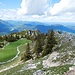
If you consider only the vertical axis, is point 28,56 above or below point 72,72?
below

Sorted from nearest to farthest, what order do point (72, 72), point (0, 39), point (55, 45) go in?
point (72, 72), point (55, 45), point (0, 39)

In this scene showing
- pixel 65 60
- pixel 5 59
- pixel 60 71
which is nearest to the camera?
pixel 60 71

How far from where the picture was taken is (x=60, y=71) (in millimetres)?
24719

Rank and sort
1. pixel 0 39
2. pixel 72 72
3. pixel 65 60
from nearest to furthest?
pixel 72 72 → pixel 65 60 → pixel 0 39

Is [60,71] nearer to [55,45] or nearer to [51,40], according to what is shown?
[51,40]

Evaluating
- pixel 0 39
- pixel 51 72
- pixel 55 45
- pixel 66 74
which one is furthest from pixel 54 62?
pixel 0 39

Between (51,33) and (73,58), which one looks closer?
(73,58)

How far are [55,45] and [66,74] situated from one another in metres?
46.2

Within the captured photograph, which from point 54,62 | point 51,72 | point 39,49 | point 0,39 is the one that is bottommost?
point 0,39

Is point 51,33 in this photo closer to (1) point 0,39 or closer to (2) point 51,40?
(2) point 51,40

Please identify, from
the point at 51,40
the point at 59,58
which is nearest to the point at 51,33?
the point at 51,40

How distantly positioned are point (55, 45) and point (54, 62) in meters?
29.9

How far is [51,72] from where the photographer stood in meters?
25.7

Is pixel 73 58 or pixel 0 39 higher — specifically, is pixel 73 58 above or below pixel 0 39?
above
